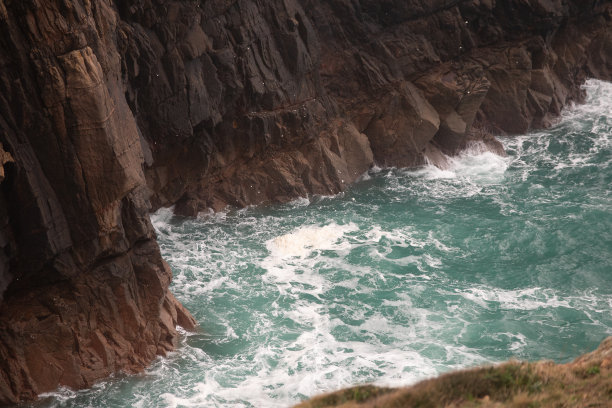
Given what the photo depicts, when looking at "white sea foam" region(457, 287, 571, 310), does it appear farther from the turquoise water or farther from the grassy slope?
the grassy slope

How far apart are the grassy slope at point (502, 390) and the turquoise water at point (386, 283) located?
23.7ft

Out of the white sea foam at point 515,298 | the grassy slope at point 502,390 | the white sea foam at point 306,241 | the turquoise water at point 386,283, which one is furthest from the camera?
the white sea foam at point 306,241

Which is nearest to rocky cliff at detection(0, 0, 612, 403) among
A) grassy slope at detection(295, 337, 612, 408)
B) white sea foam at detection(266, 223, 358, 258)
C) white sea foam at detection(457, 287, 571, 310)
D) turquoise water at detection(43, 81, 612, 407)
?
turquoise water at detection(43, 81, 612, 407)

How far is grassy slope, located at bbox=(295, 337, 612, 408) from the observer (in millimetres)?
14734

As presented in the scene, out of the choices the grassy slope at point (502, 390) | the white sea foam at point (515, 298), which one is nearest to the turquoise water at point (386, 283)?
the white sea foam at point (515, 298)

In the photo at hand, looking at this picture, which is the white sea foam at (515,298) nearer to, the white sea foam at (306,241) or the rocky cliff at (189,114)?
the white sea foam at (306,241)

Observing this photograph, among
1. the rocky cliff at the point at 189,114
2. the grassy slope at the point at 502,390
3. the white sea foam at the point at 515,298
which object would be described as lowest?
the white sea foam at the point at 515,298

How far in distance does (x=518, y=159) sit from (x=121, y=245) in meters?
26.6

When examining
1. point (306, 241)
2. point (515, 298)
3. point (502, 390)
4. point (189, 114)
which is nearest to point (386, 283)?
point (306, 241)

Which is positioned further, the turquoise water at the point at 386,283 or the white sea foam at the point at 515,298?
the white sea foam at the point at 515,298

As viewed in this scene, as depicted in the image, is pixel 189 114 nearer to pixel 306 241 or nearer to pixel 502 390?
pixel 306 241

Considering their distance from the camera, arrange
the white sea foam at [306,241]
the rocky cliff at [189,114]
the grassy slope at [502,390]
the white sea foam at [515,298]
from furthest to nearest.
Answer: the white sea foam at [306,241]
the white sea foam at [515,298]
the rocky cliff at [189,114]
the grassy slope at [502,390]

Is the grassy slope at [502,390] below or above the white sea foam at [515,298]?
above

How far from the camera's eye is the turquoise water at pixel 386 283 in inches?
950
